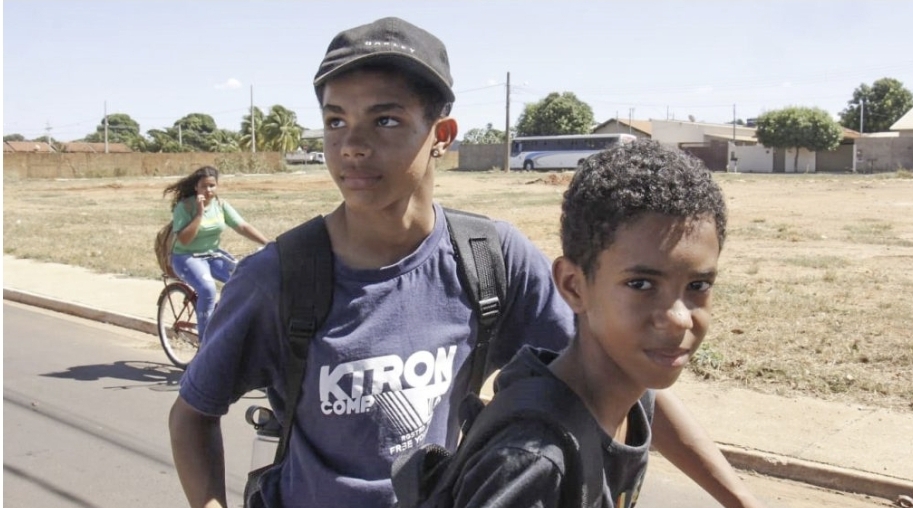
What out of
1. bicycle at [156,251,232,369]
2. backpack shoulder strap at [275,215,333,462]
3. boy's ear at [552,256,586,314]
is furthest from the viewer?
bicycle at [156,251,232,369]

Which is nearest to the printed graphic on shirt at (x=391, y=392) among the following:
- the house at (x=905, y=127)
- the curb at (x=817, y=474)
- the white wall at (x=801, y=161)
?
the curb at (x=817, y=474)

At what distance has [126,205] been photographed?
32594 millimetres

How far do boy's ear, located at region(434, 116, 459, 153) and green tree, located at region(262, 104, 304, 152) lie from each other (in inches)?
3760

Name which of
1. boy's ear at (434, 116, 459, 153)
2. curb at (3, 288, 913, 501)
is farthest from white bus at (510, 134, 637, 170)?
boy's ear at (434, 116, 459, 153)

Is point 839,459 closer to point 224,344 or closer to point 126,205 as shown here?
point 224,344

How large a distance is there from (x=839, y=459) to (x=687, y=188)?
16.2ft

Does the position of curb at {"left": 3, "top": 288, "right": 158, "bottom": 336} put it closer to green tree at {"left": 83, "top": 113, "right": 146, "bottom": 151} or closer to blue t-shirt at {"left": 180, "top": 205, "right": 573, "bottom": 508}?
blue t-shirt at {"left": 180, "top": 205, "right": 573, "bottom": 508}

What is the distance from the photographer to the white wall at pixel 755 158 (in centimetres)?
7212

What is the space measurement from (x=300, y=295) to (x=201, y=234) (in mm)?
6609

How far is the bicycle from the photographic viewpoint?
27.8 feet

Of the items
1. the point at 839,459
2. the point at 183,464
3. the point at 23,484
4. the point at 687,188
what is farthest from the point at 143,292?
the point at 687,188

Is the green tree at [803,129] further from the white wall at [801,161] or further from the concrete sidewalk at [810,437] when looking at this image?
the concrete sidewalk at [810,437]

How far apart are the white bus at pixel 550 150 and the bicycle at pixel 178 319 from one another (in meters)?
55.0

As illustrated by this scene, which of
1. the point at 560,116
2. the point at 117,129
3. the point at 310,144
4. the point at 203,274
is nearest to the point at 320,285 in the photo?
the point at 203,274
